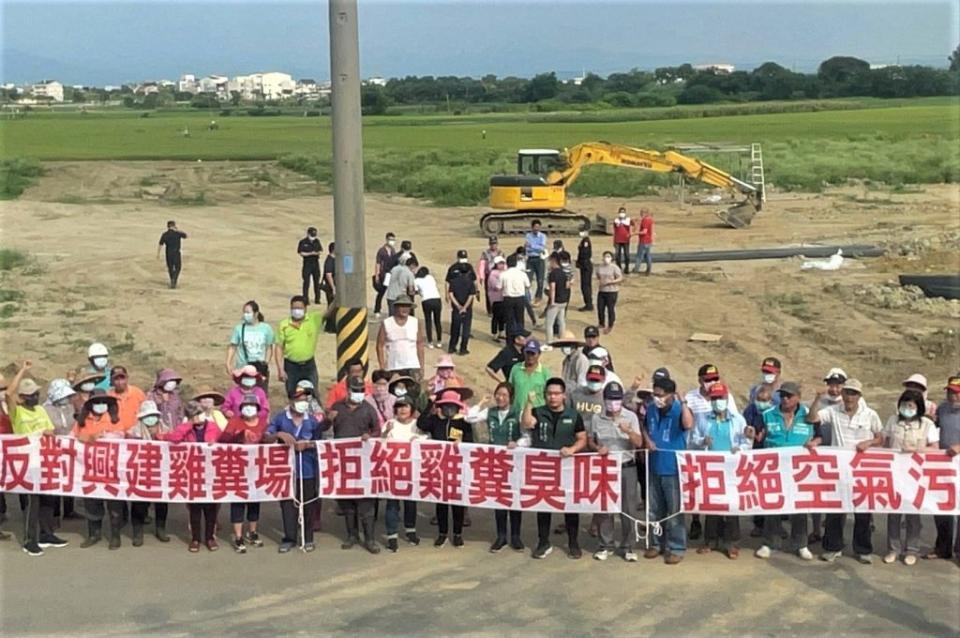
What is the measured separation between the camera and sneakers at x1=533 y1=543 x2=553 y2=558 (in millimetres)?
11742

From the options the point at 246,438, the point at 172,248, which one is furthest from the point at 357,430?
the point at 172,248

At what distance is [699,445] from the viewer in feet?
38.1

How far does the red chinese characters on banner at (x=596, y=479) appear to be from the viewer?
11625mm

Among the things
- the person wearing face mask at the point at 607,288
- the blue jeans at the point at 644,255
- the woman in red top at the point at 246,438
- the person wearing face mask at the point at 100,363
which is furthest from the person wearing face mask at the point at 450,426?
the blue jeans at the point at 644,255

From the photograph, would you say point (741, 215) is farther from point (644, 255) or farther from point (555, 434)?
point (555, 434)

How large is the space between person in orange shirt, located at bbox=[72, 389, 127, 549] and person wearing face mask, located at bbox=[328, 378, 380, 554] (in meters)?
2.14

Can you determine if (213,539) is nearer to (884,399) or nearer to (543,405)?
(543,405)

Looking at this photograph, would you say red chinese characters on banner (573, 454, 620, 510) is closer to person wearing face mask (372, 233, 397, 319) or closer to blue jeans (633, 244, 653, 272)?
person wearing face mask (372, 233, 397, 319)

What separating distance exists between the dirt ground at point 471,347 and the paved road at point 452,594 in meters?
0.03

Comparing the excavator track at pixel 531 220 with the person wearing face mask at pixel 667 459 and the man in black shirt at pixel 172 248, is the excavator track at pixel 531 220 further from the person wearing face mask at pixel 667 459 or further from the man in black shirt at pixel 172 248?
the person wearing face mask at pixel 667 459

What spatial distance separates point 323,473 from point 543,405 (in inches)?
87.2

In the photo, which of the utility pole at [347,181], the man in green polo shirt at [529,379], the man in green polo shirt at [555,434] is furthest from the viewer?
the utility pole at [347,181]

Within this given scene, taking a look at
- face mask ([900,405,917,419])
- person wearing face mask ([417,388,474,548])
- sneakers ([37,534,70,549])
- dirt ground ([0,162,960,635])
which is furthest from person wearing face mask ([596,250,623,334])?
sneakers ([37,534,70,549])

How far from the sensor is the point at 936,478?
1123 cm
